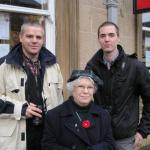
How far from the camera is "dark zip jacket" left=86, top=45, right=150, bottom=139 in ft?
13.0

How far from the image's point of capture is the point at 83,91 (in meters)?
3.67

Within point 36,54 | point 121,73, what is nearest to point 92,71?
point 121,73

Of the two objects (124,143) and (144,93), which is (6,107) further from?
(144,93)

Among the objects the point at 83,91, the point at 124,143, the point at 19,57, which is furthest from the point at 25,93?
the point at 124,143

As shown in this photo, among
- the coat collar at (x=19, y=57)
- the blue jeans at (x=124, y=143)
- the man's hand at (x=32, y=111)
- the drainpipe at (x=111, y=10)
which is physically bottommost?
the blue jeans at (x=124, y=143)

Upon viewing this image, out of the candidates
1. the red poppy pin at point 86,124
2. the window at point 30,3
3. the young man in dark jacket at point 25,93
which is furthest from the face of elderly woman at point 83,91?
the window at point 30,3

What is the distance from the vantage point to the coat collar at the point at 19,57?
372cm

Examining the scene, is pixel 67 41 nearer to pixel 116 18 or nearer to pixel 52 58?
pixel 116 18

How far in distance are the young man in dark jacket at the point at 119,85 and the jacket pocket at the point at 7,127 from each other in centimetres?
77

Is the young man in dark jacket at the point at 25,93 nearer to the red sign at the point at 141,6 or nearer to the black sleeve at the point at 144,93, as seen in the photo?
the black sleeve at the point at 144,93

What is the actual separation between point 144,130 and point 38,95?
1.00m

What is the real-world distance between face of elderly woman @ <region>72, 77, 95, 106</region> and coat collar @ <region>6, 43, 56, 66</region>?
348mm

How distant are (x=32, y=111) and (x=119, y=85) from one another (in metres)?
0.79

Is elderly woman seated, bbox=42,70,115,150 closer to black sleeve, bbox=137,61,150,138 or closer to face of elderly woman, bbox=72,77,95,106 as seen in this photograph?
face of elderly woman, bbox=72,77,95,106
